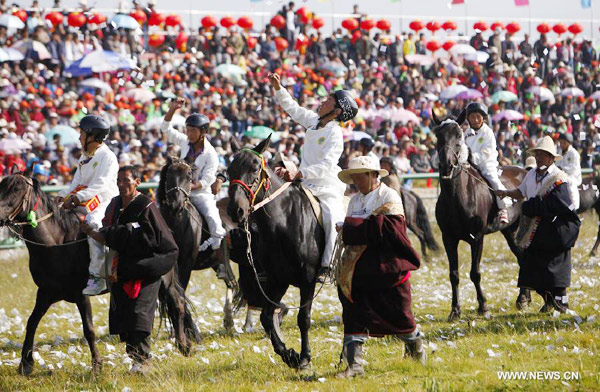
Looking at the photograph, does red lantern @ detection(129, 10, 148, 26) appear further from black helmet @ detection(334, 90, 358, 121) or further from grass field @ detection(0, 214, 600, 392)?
black helmet @ detection(334, 90, 358, 121)

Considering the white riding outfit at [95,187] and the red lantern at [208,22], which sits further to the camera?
the red lantern at [208,22]

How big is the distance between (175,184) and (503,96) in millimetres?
22340

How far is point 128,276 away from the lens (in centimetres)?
816

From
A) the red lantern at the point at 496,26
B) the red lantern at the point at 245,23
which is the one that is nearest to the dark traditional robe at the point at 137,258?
the red lantern at the point at 245,23

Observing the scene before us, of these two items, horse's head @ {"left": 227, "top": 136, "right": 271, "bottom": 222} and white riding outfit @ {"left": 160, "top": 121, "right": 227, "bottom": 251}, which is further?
white riding outfit @ {"left": 160, "top": 121, "right": 227, "bottom": 251}

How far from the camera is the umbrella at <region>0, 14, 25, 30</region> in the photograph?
23672 millimetres

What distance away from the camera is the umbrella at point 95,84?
918 inches

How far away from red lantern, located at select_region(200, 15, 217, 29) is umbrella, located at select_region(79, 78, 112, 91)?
6.53 m

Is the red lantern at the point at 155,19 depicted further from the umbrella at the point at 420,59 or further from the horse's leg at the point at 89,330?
the horse's leg at the point at 89,330

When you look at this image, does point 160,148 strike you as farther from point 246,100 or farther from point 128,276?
point 128,276

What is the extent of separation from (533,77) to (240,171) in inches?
1041

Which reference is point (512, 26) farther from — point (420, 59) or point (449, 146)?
point (449, 146)

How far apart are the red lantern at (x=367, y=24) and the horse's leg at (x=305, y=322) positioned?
2458cm

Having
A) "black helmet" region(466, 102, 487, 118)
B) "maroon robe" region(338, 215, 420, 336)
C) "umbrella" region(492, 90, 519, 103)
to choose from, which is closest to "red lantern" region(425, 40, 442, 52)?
"umbrella" region(492, 90, 519, 103)
